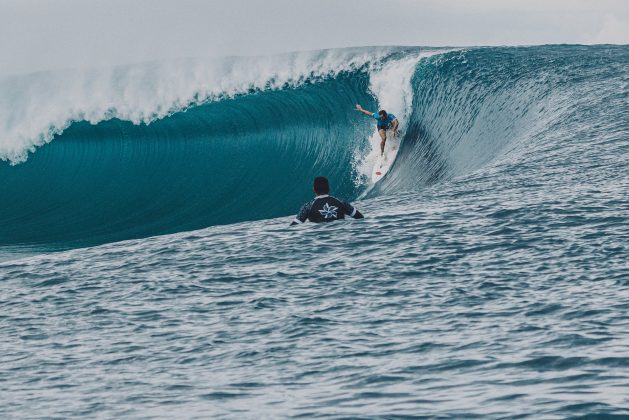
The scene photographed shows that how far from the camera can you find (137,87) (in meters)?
28.3

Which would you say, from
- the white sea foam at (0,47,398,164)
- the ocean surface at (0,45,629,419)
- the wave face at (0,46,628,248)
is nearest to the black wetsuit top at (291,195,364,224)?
the ocean surface at (0,45,629,419)

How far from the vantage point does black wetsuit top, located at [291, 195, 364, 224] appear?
428 inches

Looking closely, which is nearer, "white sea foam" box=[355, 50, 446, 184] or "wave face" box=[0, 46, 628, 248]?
"wave face" box=[0, 46, 628, 248]

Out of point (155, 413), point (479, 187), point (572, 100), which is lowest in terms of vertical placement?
point (155, 413)

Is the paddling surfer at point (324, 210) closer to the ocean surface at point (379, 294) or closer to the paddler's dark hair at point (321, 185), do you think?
the paddler's dark hair at point (321, 185)

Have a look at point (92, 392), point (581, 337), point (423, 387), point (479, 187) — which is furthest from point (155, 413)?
point (479, 187)

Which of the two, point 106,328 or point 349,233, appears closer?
point 106,328

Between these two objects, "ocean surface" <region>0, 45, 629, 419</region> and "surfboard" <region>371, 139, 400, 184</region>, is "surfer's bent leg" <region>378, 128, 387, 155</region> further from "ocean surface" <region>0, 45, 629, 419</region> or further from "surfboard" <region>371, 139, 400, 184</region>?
"ocean surface" <region>0, 45, 629, 419</region>

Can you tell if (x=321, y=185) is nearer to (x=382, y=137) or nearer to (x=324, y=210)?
(x=324, y=210)

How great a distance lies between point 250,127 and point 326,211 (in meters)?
16.1

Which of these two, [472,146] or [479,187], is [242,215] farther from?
[479,187]

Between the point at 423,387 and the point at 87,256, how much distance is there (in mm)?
5795

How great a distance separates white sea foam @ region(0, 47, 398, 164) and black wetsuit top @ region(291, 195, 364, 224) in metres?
15.4

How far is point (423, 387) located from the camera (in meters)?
5.73
